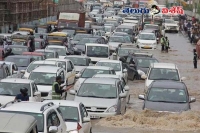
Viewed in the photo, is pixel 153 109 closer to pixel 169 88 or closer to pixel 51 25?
pixel 169 88

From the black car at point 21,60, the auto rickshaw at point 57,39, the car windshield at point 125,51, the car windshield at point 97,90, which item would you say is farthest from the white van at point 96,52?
the car windshield at point 97,90

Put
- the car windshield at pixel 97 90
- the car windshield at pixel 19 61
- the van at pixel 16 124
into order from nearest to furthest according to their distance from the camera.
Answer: the van at pixel 16 124
the car windshield at pixel 97 90
the car windshield at pixel 19 61

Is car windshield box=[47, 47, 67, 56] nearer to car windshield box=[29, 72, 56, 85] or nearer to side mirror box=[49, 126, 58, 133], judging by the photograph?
car windshield box=[29, 72, 56, 85]

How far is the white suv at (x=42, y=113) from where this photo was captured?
1279cm

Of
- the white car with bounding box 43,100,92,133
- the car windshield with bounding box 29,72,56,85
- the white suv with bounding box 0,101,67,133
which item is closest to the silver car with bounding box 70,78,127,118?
the car windshield with bounding box 29,72,56,85

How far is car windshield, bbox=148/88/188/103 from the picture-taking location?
71.5 feet

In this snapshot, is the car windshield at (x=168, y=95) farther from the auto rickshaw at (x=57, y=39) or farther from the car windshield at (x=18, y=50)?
the auto rickshaw at (x=57, y=39)

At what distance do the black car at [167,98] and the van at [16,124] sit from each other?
1063cm

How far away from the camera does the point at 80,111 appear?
16.5 m

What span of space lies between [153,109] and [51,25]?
52.0 m

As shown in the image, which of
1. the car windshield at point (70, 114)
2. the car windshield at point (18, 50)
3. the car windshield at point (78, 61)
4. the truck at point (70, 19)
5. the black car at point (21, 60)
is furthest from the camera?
the truck at point (70, 19)

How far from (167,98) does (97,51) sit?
1821 centimetres

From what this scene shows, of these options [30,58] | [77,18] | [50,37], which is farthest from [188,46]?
[30,58]

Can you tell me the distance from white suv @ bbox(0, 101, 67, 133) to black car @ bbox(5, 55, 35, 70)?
1954 centimetres
